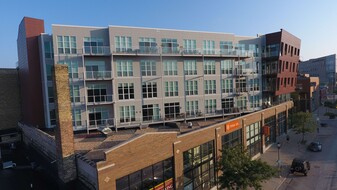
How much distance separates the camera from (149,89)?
31.2m

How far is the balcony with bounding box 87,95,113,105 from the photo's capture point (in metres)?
28.3

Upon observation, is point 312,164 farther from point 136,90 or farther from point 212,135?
point 136,90

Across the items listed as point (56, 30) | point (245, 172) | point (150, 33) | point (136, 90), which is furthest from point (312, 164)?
point (56, 30)

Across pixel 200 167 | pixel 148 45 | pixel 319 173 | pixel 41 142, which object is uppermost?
pixel 148 45

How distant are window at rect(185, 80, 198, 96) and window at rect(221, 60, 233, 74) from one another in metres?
5.70

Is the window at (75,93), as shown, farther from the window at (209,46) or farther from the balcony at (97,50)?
the window at (209,46)

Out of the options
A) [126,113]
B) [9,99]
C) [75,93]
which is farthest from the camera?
[9,99]

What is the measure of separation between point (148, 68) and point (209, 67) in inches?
404

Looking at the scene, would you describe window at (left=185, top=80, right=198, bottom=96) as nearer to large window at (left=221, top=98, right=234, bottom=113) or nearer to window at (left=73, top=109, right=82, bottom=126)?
large window at (left=221, top=98, right=234, bottom=113)

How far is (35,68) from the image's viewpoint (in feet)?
92.9

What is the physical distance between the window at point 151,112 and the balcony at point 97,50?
9.13 m

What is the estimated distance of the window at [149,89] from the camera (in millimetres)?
30953

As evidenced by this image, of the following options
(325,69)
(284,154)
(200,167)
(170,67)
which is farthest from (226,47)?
(325,69)

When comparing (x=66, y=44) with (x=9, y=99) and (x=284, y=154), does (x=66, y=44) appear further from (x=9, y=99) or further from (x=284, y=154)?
(x=284, y=154)
